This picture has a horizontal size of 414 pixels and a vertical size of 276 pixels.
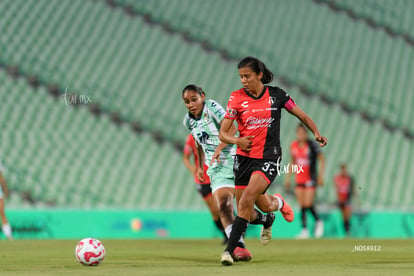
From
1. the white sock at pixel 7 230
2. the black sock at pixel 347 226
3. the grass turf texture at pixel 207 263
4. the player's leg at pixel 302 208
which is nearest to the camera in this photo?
the grass turf texture at pixel 207 263

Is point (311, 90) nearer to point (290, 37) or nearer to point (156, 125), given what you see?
point (290, 37)

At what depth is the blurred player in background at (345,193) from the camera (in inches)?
661

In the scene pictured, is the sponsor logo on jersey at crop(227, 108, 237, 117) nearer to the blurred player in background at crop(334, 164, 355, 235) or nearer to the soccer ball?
the soccer ball

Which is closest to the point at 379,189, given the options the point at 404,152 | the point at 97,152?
the point at 404,152

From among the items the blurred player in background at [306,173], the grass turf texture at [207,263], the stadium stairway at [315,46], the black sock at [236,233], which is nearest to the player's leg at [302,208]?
the blurred player in background at [306,173]

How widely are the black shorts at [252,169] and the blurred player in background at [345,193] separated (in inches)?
368

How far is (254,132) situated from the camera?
7.55 m

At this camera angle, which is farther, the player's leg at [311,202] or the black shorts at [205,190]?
the player's leg at [311,202]

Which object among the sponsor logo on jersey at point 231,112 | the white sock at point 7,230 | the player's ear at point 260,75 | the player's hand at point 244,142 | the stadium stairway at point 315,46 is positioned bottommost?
the player's hand at point 244,142

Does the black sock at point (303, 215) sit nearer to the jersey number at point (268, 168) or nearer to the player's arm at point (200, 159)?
the player's arm at point (200, 159)

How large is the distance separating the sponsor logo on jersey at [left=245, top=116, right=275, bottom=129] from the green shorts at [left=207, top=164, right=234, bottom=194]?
156 centimetres

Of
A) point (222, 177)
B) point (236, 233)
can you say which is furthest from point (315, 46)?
point (236, 233)

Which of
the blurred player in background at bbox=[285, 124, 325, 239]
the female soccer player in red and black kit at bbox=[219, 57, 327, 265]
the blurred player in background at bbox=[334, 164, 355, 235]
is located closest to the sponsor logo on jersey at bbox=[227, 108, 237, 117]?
the female soccer player in red and black kit at bbox=[219, 57, 327, 265]

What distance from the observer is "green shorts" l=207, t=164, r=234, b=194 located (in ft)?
29.4
